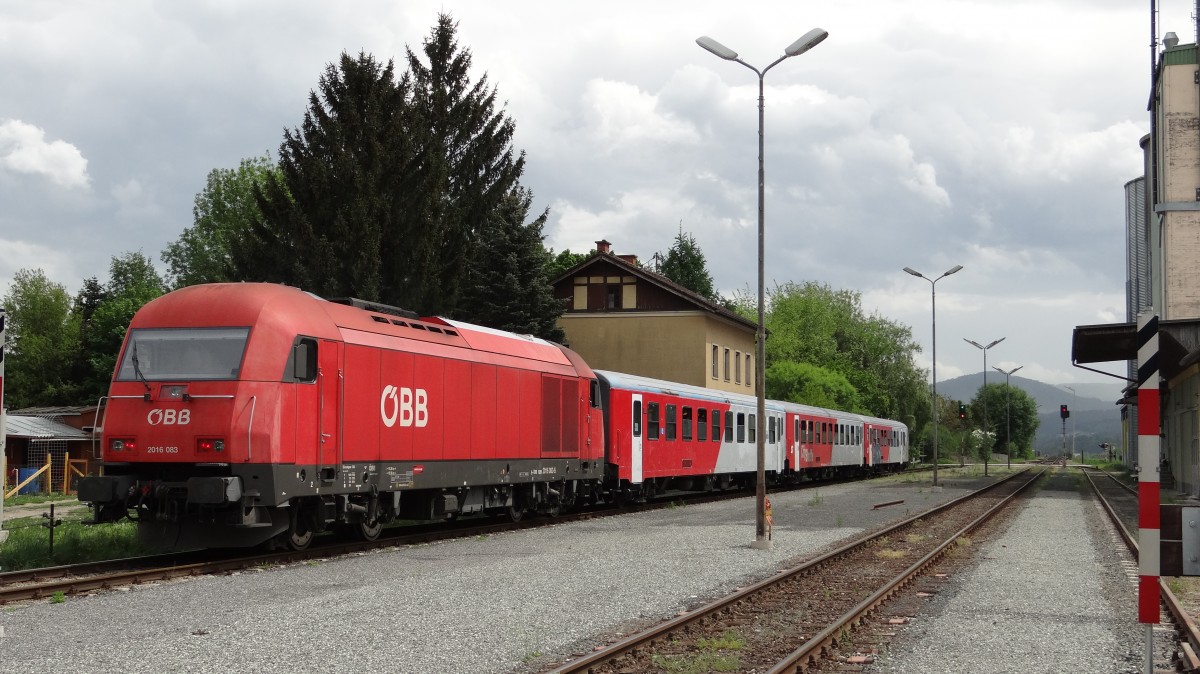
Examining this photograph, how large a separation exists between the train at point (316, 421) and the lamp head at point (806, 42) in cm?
694

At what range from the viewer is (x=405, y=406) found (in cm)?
1697

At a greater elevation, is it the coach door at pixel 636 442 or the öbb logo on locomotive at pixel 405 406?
the öbb logo on locomotive at pixel 405 406

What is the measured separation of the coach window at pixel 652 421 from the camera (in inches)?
1065

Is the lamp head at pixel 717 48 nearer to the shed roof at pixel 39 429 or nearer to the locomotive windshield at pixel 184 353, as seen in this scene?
the locomotive windshield at pixel 184 353

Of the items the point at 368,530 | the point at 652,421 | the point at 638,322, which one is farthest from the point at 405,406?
the point at 638,322

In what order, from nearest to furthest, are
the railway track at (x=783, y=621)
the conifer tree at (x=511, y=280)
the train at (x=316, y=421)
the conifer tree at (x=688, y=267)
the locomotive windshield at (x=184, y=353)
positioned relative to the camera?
the railway track at (x=783, y=621) < the train at (x=316, y=421) < the locomotive windshield at (x=184, y=353) < the conifer tree at (x=511, y=280) < the conifer tree at (x=688, y=267)

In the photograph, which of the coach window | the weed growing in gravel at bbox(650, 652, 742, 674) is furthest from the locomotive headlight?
the coach window

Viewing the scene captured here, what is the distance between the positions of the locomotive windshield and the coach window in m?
14.0

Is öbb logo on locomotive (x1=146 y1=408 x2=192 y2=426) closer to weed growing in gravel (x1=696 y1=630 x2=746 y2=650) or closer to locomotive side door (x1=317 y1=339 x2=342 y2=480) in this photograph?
locomotive side door (x1=317 y1=339 x2=342 y2=480)

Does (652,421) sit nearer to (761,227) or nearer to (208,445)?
(761,227)

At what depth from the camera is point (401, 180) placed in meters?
34.9

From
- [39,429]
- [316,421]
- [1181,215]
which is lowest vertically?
[39,429]

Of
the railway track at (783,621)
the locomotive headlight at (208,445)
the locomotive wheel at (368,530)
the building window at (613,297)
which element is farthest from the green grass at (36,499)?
the building window at (613,297)

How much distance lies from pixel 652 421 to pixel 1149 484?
20.8 metres
